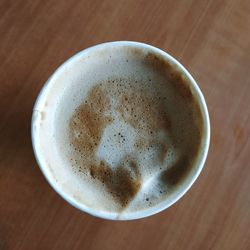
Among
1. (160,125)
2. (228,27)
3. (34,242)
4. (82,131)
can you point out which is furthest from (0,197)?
(228,27)

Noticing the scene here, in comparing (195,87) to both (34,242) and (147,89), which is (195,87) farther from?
(34,242)

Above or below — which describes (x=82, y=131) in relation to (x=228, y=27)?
below

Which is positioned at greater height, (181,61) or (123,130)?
(181,61)

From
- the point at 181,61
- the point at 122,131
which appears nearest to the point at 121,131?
the point at 122,131

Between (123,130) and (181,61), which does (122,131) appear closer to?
(123,130)

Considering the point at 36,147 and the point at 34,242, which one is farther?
the point at 34,242
